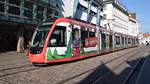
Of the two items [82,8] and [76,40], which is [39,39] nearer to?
[76,40]

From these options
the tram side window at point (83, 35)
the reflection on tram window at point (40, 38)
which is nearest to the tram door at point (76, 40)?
the tram side window at point (83, 35)

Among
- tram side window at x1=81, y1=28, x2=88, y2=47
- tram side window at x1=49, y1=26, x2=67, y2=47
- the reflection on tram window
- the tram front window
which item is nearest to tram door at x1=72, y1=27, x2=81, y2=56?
tram side window at x1=81, y1=28, x2=88, y2=47

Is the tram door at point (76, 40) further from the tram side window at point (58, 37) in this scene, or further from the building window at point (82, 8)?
the building window at point (82, 8)

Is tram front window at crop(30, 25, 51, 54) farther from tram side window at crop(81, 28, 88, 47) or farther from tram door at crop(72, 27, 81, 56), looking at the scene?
tram side window at crop(81, 28, 88, 47)

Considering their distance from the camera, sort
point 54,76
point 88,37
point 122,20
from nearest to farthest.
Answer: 1. point 54,76
2. point 88,37
3. point 122,20

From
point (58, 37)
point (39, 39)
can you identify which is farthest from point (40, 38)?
point (58, 37)

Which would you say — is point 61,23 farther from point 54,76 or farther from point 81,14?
point 81,14

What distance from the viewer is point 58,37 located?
1444cm

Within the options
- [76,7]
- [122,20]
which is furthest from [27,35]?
[122,20]

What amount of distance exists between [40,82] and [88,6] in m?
40.6

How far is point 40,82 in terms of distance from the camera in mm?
9508

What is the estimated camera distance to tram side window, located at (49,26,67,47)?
1406 cm

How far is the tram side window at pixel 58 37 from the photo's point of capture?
14062 mm

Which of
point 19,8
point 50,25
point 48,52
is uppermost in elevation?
point 19,8
